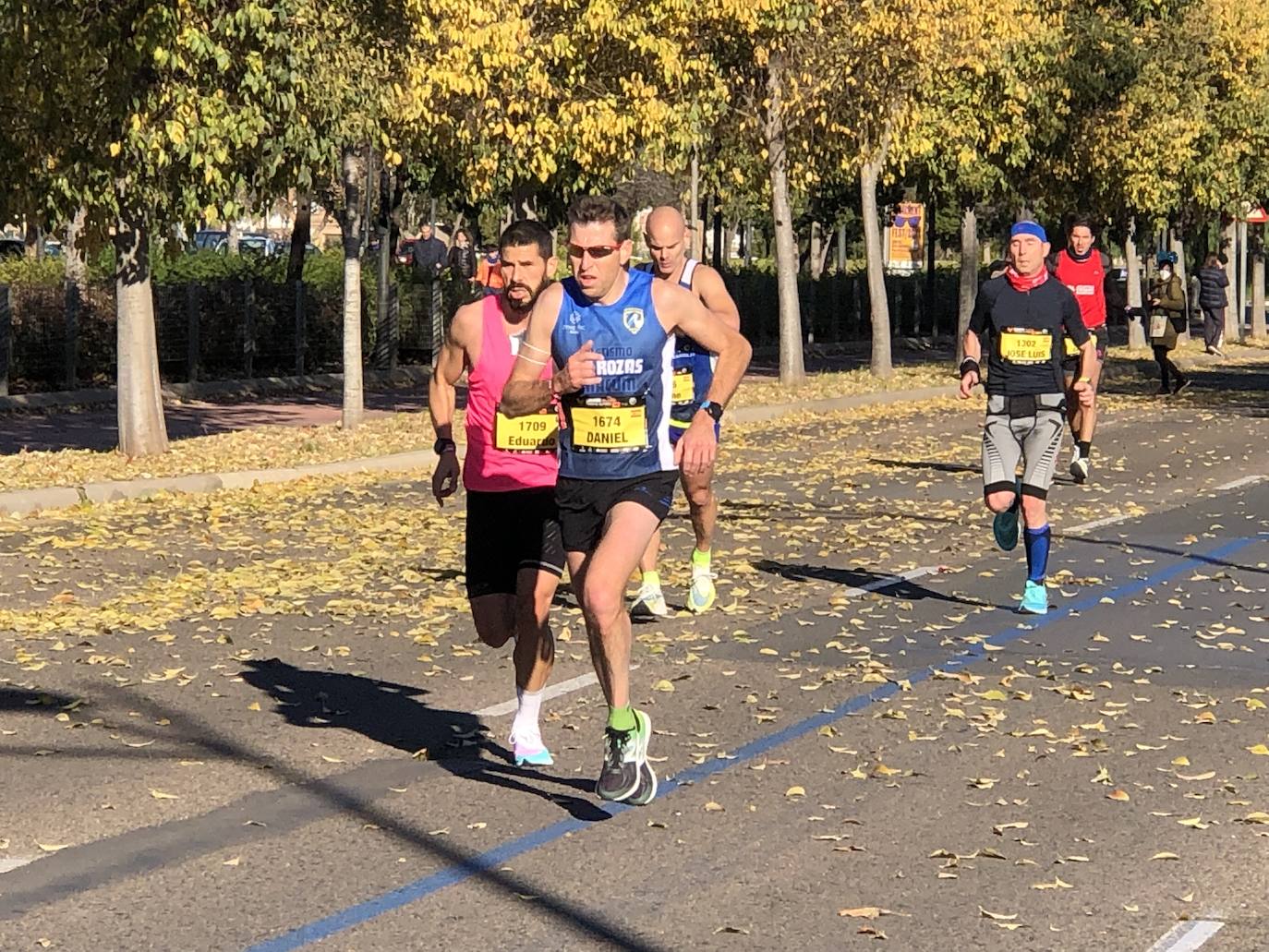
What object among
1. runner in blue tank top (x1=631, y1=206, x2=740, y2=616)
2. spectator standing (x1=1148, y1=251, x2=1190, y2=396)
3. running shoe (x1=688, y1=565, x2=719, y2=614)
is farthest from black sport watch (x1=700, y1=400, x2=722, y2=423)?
spectator standing (x1=1148, y1=251, x2=1190, y2=396)

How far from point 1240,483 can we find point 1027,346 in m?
7.40

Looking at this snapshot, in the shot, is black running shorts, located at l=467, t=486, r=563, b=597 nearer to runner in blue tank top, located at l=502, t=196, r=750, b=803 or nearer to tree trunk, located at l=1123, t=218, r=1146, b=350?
runner in blue tank top, located at l=502, t=196, r=750, b=803

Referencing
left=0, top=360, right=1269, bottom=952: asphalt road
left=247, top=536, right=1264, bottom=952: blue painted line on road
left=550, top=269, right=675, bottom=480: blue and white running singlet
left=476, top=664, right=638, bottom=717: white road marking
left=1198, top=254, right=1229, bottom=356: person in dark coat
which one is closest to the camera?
left=247, top=536, right=1264, bottom=952: blue painted line on road

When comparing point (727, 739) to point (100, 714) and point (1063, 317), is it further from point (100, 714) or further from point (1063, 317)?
point (1063, 317)

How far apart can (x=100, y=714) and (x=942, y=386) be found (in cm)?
2440

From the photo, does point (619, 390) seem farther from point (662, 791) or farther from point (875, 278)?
point (875, 278)

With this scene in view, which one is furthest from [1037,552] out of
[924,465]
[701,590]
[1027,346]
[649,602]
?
[924,465]

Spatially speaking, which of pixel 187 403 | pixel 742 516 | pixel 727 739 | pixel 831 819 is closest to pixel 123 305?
pixel 742 516

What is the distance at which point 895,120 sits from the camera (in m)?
31.7

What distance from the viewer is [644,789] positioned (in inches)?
290

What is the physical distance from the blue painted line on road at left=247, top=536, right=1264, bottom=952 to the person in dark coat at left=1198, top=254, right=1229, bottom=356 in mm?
31308

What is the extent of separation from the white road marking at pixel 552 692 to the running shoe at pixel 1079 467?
350 inches

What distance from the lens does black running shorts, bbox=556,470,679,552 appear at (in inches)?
292

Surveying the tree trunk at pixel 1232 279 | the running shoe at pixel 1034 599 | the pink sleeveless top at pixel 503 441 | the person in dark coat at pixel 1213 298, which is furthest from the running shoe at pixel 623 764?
the tree trunk at pixel 1232 279
